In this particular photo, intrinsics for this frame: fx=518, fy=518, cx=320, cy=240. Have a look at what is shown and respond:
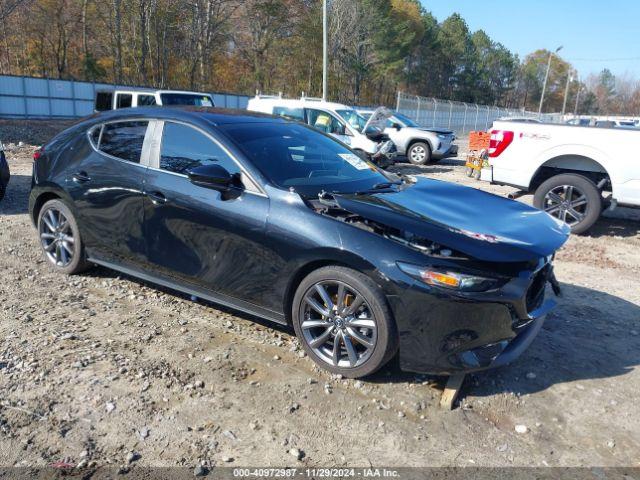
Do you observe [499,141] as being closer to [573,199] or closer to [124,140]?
[573,199]

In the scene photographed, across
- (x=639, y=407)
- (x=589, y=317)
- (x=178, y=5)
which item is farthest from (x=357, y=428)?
(x=178, y=5)

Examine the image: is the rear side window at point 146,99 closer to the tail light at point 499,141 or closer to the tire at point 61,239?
the tail light at point 499,141

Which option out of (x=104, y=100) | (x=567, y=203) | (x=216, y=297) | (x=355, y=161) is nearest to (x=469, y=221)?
(x=355, y=161)

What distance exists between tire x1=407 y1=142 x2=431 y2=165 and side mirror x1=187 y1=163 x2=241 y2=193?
1371 centimetres

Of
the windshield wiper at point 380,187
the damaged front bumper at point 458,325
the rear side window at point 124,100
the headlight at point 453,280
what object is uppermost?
the rear side window at point 124,100

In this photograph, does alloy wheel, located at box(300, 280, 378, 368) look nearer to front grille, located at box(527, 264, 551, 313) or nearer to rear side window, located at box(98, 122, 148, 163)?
front grille, located at box(527, 264, 551, 313)

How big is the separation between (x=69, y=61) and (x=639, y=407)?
162 feet

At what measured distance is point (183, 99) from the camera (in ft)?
46.9

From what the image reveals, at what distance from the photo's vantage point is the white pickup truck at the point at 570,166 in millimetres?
7227

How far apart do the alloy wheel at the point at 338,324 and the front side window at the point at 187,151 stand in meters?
1.15

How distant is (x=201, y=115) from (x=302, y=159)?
918 millimetres

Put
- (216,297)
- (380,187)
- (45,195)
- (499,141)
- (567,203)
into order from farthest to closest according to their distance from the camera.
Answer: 1. (499,141)
2. (567,203)
3. (45,195)
4. (380,187)
5. (216,297)

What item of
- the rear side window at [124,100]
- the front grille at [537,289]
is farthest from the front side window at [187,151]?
the rear side window at [124,100]

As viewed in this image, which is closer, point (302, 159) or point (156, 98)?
point (302, 159)
